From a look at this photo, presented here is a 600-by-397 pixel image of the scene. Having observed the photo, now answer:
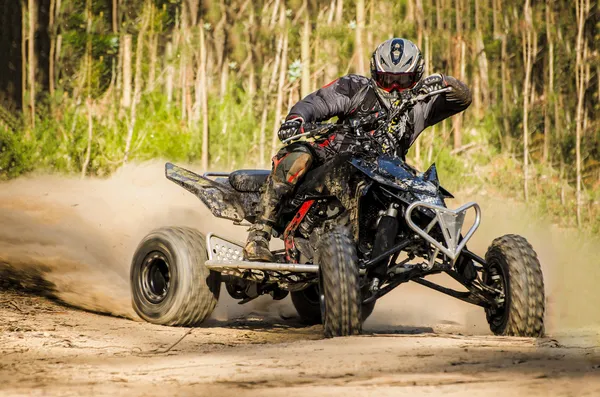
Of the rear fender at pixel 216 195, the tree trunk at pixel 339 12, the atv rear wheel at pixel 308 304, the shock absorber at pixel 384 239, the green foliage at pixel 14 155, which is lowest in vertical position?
the atv rear wheel at pixel 308 304

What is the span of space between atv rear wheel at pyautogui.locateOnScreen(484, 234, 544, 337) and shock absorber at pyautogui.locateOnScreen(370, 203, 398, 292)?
75 cm

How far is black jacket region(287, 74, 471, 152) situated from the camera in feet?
23.9

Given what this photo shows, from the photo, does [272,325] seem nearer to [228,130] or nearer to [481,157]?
[228,130]

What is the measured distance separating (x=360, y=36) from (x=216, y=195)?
27.7 feet

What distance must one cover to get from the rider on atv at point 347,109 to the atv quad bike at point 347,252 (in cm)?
12

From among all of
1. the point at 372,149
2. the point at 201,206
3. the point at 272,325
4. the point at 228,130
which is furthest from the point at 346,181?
the point at 228,130

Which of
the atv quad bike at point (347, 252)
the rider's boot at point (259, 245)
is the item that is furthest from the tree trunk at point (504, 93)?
the rider's boot at point (259, 245)

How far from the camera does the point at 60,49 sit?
1572 cm

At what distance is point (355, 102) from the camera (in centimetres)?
733

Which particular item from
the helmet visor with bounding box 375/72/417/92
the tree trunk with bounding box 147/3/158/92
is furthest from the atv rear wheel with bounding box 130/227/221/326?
the tree trunk with bounding box 147/3/158/92

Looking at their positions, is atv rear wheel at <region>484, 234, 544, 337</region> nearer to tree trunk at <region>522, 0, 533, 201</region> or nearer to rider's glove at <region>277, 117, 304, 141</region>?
rider's glove at <region>277, 117, 304, 141</region>

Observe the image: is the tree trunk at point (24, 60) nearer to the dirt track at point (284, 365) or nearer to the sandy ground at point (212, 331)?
the sandy ground at point (212, 331)

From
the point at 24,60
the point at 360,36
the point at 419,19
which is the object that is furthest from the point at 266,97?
the point at 24,60

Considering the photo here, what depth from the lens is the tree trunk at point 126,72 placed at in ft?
50.9
